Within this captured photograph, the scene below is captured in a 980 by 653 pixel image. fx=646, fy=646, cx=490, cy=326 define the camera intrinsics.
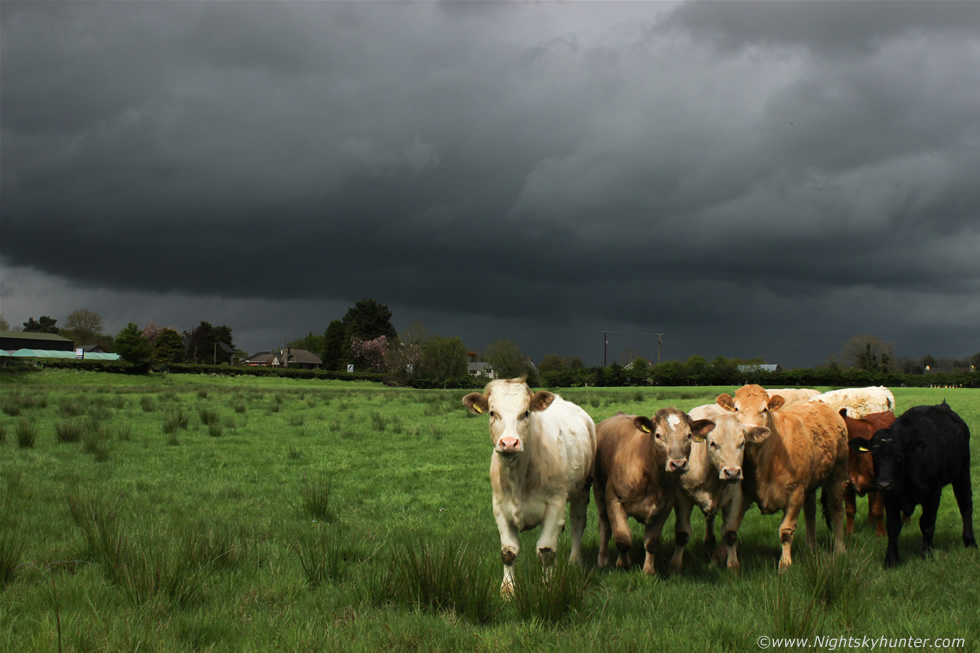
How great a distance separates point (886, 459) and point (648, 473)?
2838 mm

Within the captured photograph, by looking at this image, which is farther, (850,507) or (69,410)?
(69,410)

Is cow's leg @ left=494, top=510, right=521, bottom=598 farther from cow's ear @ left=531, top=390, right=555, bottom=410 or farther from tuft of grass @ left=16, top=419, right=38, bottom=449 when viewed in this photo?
tuft of grass @ left=16, top=419, right=38, bottom=449

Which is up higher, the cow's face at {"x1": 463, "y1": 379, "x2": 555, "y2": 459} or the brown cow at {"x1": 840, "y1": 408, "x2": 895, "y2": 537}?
the cow's face at {"x1": 463, "y1": 379, "x2": 555, "y2": 459}

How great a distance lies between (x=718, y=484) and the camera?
24.0ft

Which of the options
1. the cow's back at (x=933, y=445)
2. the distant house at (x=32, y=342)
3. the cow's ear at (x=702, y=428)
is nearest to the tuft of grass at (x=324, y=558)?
the cow's ear at (x=702, y=428)

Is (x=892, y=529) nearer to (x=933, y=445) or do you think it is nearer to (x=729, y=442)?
(x=933, y=445)

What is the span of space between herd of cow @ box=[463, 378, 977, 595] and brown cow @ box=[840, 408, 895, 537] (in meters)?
0.05

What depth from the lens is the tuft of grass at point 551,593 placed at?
5082mm

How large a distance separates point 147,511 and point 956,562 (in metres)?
10.4

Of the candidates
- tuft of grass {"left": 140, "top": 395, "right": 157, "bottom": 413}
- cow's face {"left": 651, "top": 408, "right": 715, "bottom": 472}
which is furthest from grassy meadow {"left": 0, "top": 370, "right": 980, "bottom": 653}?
tuft of grass {"left": 140, "top": 395, "right": 157, "bottom": 413}

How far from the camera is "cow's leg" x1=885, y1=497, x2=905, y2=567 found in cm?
709

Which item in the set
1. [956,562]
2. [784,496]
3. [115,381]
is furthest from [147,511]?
[115,381]

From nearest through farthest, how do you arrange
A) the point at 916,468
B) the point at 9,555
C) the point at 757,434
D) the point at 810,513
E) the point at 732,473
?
1. the point at 9,555
2. the point at 732,473
3. the point at 757,434
4. the point at 916,468
5. the point at 810,513

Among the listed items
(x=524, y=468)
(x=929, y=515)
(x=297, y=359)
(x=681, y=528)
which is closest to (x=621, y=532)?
(x=681, y=528)
